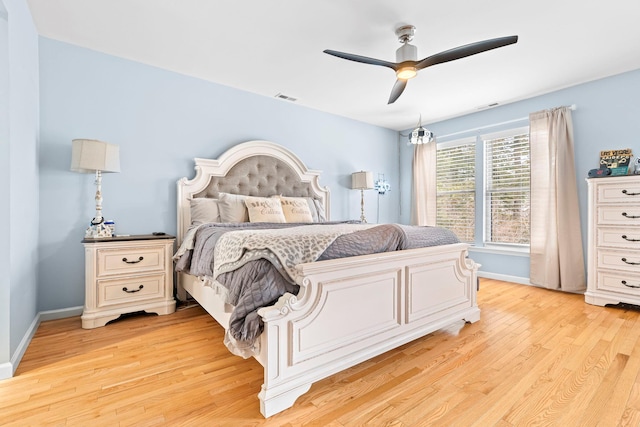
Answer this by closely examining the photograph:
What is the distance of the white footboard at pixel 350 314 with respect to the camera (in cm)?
142

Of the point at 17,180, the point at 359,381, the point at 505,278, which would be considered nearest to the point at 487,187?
the point at 505,278

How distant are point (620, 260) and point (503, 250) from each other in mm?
1264

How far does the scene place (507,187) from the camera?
4.14 meters

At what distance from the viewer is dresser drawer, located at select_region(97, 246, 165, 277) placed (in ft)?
8.12

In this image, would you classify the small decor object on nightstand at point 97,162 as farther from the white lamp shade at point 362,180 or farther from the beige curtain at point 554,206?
the beige curtain at point 554,206

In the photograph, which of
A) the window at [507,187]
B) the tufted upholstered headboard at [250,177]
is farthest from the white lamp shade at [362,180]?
the window at [507,187]

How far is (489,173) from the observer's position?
4.34m

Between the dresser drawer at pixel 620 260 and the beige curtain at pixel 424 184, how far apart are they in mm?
2183

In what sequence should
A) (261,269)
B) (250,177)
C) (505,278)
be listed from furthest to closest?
(505,278)
(250,177)
(261,269)

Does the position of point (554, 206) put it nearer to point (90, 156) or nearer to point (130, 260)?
point (130, 260)

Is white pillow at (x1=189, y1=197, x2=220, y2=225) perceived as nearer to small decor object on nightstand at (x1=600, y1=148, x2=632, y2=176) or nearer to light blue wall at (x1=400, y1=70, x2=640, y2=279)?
light blue wall at (x1=400, y1=70, x2=640, y2=279)

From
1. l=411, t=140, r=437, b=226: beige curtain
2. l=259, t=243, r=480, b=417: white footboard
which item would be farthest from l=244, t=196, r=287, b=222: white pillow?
l=411, t=140, r=437, b=226: beige curtain

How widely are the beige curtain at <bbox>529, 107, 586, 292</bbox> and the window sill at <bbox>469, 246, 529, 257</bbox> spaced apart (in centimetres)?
19

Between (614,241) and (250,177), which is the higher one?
(250,177)
